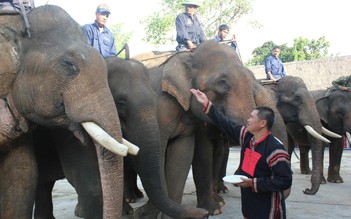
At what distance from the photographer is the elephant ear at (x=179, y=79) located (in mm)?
5199

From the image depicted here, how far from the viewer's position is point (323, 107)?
8.26 m

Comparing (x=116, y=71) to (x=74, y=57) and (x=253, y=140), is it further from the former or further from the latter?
(x=253, y=140)

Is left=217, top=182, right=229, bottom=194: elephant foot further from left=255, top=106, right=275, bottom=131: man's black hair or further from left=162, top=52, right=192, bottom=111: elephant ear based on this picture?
left=255, top=106, right=275, bottom=131: man's black hair

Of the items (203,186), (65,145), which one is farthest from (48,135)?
(203,186)

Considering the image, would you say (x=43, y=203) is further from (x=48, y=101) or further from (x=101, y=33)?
(x=101, y=33)

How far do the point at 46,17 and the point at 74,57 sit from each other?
0.49 meters

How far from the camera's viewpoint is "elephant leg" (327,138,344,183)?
26.3ft

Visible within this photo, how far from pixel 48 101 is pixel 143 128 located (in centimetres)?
112

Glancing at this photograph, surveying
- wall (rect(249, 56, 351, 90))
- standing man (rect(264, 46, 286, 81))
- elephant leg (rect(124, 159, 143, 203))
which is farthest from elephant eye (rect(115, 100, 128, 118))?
wall (rect(249, 56, 351, 90))

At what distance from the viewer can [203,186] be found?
543 centimetres

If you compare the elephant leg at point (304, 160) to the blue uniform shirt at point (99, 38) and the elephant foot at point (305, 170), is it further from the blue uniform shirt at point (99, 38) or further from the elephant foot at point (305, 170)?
the blue uniform shirt at point (99, 38)

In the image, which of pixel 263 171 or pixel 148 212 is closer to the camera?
pixel 263 171

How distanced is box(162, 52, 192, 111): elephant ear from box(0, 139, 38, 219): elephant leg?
203cm

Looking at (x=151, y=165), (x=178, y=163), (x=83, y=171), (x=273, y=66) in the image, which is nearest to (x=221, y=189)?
(x=178, y=163)
